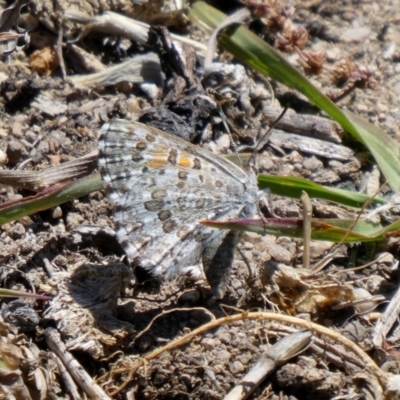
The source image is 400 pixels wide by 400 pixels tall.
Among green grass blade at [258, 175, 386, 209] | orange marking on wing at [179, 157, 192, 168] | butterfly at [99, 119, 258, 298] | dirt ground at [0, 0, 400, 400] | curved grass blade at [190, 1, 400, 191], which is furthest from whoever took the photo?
curved grass blade at [190, 1, 400, 191]

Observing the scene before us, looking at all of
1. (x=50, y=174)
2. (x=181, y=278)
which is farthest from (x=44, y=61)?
(x=181, y=278)

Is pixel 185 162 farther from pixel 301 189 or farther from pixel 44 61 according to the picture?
Answer: pixel 44 61

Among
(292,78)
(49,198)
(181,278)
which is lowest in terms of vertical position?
(181,278)

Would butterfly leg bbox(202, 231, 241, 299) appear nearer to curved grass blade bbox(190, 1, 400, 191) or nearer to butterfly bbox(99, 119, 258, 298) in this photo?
butterfly bbox(99, 119, 258, 298)

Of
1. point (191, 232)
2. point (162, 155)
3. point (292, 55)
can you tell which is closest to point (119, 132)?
point (162, 155)

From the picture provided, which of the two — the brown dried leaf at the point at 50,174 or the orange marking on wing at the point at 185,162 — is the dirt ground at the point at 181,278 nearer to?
the brown dried leaf at the point at 50,174

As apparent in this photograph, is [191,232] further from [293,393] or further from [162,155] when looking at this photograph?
[293,393]

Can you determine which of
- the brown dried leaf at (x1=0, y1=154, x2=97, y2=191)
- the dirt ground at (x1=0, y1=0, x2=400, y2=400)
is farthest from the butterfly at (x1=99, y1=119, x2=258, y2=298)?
the brown dried leaf at (x1=0, y1=154, x2=97, y2=191)

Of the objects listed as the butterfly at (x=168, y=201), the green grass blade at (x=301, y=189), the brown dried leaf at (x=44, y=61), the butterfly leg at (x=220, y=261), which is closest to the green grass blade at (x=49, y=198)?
the butterfly at (x=168, y=201)
